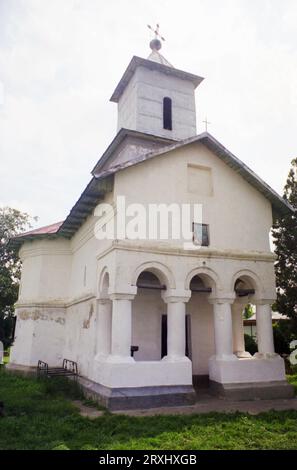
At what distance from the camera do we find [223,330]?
11359 millimetres

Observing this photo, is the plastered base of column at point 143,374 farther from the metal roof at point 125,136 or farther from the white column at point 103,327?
the metal roof at point 125,136

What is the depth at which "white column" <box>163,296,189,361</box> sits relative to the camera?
10.5 m

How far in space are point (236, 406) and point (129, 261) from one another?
4866mm

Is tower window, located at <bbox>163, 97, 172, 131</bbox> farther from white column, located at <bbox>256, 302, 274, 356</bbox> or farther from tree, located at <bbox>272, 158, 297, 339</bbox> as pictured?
white column, located at <bbox>256, 302, 274, 356</bbox>

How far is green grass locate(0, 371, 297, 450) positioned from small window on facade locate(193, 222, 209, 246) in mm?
5088

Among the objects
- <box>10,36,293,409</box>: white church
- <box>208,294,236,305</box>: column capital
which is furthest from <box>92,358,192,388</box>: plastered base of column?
<box>208,294,236,305</box>: column capital

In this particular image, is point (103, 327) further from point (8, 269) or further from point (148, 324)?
point (8, 269)

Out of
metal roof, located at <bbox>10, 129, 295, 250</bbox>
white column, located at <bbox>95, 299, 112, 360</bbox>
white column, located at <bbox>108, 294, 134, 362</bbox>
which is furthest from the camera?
white column, located at <bbox>95, 299, 112, 360</bbox>

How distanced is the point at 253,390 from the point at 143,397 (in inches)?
138

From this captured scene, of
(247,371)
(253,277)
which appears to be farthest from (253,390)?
(253,277)

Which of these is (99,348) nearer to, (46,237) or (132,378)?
(132,378)

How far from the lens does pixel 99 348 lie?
11555 mm

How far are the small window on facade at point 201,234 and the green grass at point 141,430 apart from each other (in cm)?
509

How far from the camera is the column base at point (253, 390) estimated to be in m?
10.6
